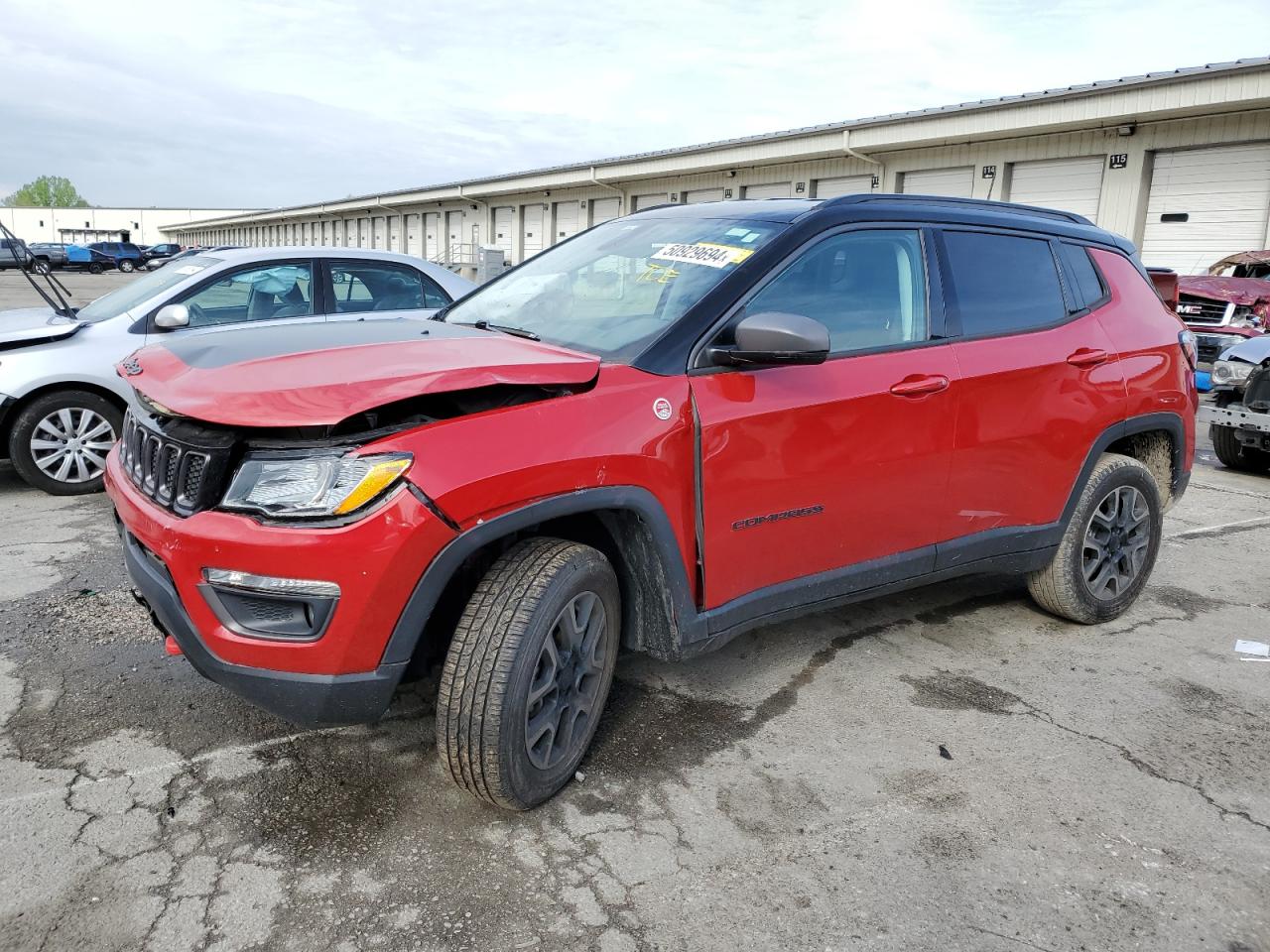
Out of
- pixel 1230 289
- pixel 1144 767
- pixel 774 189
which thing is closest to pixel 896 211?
pixel 1144 767

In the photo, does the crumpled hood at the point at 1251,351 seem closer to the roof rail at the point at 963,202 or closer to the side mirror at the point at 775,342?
the roof rail at the point at 963,202

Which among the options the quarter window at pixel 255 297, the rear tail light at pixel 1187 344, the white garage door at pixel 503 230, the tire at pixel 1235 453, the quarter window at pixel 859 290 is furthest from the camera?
the white garage door at pixel 503 230

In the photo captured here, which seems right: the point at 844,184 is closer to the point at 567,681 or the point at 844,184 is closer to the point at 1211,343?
the point at 1211,343

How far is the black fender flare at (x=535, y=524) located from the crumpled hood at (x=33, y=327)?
4.66 m

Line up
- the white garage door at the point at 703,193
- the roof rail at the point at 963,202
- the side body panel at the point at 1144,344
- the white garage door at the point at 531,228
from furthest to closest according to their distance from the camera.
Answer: the white garage door at the point at 531,228 → the white garage door at the point at 703,193 → the side body panel at the point at 1144,344 → the roof rail at the point at 963,202

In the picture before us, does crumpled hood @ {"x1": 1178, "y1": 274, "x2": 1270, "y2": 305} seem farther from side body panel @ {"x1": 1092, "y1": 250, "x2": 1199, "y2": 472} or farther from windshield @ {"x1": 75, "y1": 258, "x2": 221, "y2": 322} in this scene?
windshield @ {"x1": 75, "y1": 258, "x2": 221, "y2": 322}

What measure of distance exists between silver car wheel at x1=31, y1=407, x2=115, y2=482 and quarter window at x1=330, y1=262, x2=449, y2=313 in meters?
1.67

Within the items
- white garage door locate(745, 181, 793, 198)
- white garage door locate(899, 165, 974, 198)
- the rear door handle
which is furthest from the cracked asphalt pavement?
white garage door locate(745, 181, 793, 198)

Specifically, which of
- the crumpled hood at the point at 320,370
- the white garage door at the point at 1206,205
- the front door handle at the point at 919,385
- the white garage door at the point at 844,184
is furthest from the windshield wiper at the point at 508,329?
the white garage door at the point at 844,184

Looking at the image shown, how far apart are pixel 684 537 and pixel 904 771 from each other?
1045 millimetres

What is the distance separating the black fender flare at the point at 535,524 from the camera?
2340 millimetres

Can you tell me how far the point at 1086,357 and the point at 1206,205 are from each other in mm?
14223

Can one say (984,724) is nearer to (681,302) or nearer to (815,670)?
(815,670)

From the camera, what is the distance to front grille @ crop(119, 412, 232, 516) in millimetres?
2355
